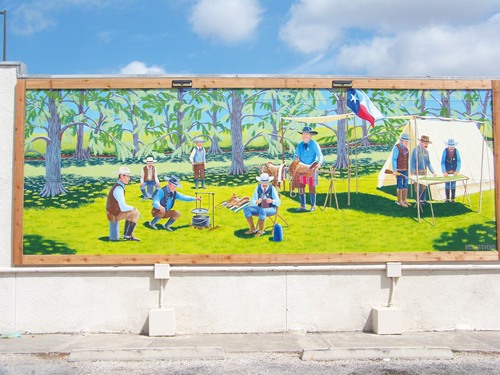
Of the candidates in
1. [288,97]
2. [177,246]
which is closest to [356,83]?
[288,97]

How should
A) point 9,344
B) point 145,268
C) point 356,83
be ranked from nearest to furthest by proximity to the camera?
1. point 9,344
2. point 145,268
3. point 356,83

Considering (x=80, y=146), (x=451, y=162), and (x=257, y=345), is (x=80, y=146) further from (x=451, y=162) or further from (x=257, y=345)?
(x=451, y=162)

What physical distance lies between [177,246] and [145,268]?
680 millimetres

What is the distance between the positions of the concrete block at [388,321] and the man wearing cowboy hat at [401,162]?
223 cm

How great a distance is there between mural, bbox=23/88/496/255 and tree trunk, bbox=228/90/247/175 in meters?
0.02

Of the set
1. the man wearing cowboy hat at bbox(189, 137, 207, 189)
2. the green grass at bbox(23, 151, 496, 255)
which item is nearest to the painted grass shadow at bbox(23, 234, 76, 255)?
the green grass at bbox(23, 151, 496, 255)

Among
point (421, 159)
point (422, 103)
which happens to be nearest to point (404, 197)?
point (421, 159)

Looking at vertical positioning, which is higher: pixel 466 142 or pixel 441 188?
pixel 466 142

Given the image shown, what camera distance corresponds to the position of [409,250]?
9617mm

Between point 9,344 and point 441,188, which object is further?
point 441,188

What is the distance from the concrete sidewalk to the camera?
26.1ft

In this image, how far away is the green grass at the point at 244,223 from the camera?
9375 mm

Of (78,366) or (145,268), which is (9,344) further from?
(145,268)
